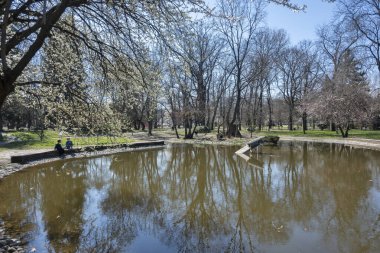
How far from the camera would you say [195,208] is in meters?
10.1


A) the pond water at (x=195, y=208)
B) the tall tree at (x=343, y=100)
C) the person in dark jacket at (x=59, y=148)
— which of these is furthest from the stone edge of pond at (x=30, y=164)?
the tall tree at (x=343, y=100)

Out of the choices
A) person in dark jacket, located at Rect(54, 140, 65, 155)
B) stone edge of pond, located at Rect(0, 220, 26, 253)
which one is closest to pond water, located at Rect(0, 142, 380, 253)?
stone edge of pond, located at Rect(0, 220, 26, 253)

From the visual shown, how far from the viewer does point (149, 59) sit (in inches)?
311

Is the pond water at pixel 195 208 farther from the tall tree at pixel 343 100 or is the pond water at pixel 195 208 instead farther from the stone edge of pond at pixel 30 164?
the tall tree at pixel 343 100

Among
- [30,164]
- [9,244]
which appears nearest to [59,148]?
[30,164]

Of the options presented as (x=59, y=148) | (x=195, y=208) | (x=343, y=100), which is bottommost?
(x=195, y=208)

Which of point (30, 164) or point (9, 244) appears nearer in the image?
point (9, 244)

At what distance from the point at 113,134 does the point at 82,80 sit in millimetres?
1717

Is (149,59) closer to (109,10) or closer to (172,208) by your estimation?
(109,10)

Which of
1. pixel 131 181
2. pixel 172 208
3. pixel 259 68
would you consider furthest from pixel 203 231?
pixel 259 68

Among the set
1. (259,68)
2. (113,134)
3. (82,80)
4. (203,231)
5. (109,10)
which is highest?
(259,68)

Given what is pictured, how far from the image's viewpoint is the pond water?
7285 mm

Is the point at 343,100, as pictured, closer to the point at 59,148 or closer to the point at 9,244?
the point at 59,148

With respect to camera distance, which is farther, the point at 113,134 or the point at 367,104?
the point at 367,104
